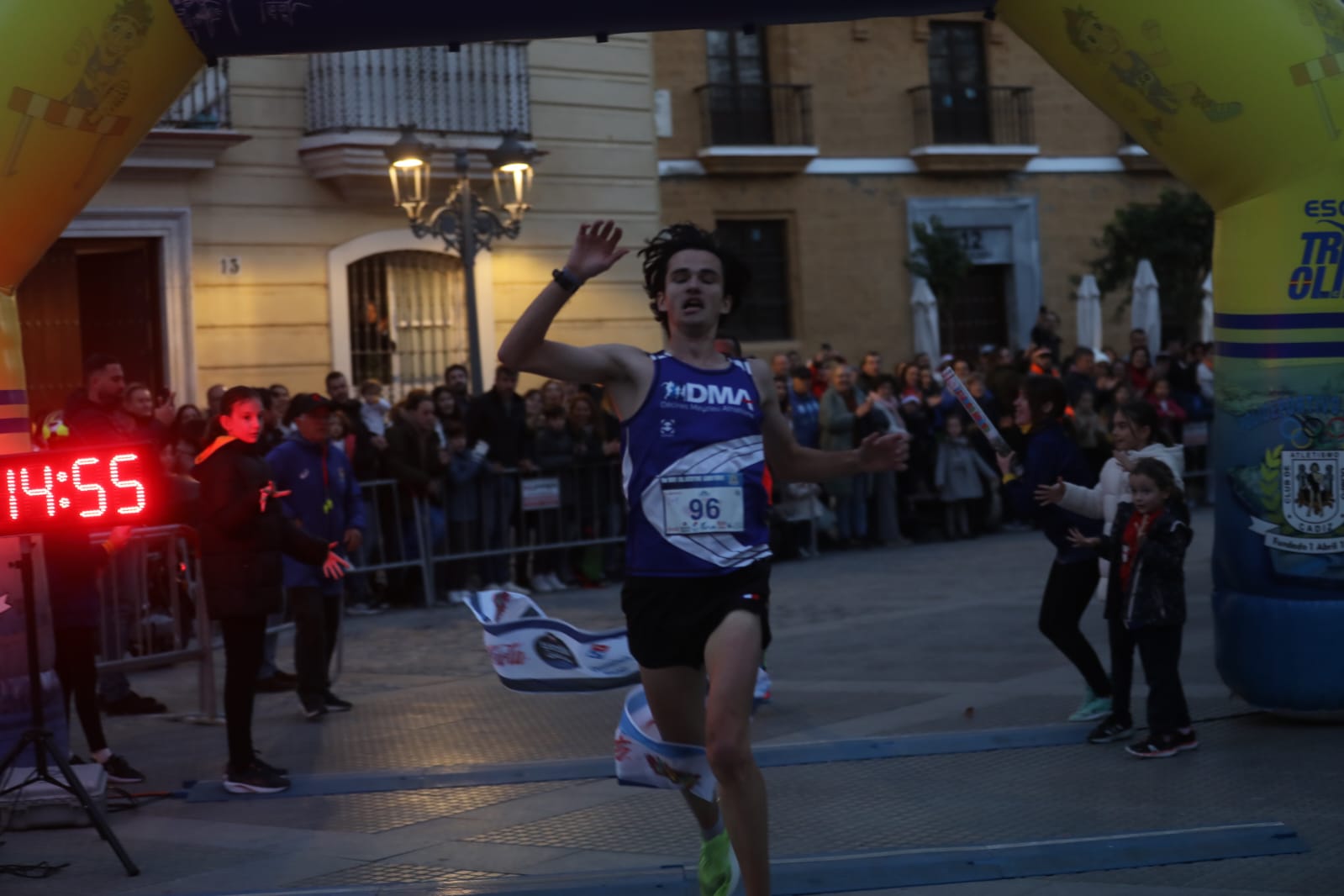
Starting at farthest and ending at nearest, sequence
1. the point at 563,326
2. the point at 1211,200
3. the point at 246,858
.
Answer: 1. the point at 563,326
2. the point at 1211,200
3. the point at 246,858

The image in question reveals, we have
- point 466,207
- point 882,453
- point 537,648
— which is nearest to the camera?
point 882,453

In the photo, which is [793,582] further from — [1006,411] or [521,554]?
[1006,411]

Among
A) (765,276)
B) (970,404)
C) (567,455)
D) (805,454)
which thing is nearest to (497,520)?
(567,455)

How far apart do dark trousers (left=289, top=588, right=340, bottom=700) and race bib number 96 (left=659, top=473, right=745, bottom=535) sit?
4.76 m

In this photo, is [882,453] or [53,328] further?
[53,328]

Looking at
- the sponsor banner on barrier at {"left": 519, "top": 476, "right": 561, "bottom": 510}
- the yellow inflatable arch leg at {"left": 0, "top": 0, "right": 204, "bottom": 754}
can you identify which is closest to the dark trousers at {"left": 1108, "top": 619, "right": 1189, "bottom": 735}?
the yellow inflatable arch leg at {"left": 0, "top": 0, "right": 204, "bottom": 754}

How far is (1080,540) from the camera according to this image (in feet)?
27.3

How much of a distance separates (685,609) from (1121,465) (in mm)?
3508

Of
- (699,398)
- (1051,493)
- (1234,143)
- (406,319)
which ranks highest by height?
(1234,143)

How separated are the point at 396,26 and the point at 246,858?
359 cm

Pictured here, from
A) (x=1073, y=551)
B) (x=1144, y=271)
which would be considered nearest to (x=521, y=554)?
(x=1073, y=551)

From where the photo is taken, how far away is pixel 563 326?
21469 millimetres

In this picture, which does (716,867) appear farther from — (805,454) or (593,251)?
(593,251)

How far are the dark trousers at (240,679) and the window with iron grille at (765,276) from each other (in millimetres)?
21226
